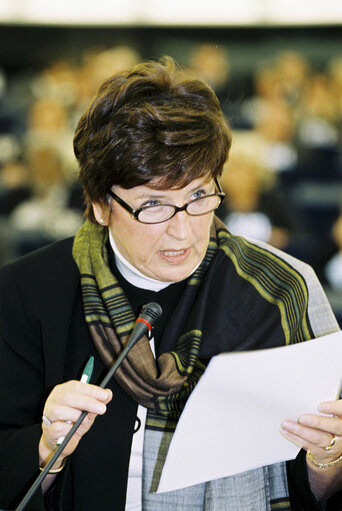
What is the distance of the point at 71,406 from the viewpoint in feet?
3.12

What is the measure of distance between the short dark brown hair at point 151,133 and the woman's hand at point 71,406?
0.37 metres

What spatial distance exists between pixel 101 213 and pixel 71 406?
0.42 m

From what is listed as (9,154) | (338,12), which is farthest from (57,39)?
(338,12)

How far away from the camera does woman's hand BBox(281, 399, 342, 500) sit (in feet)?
3.23

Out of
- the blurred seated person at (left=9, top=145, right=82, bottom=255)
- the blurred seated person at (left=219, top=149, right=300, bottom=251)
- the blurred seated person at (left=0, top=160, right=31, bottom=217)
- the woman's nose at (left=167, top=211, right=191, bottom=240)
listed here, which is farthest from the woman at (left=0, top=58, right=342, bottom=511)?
the blurred seated person at (left=0, top=160, right=31, bottom=217)

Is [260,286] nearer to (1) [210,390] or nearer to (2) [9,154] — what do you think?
(1) [210,390]

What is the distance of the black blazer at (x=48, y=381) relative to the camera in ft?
3.73

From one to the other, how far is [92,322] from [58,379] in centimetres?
13

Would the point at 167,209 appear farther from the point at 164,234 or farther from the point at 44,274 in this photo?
the point at 44,274

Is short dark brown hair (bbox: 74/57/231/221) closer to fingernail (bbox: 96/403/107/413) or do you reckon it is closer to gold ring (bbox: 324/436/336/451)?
fingernail (bbox: 96/403/107/413)

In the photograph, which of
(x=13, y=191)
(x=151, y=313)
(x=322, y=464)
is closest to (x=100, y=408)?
(x=151, y=313)

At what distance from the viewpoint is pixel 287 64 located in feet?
16.9

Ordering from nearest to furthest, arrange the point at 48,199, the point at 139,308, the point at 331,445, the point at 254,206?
the point at 331,445, the point at 139,308, the point at 254,206, the point at 48,199

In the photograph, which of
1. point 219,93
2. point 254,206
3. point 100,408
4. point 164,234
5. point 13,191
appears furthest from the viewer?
point 13,191
